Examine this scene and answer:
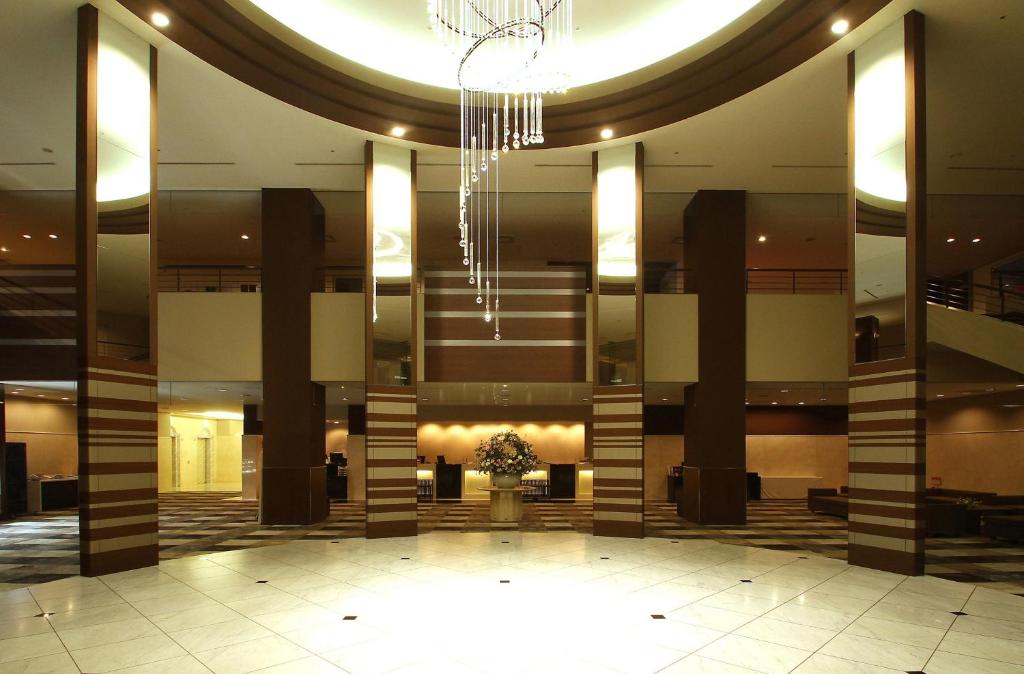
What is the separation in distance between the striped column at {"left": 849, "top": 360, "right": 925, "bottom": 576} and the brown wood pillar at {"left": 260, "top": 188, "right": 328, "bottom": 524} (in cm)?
866

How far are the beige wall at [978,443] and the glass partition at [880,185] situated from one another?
35.3ft

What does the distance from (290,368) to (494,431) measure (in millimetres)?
7888

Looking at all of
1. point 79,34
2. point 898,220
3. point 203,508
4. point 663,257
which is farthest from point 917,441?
point 203,508

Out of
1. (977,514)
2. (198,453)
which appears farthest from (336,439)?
(977,514)

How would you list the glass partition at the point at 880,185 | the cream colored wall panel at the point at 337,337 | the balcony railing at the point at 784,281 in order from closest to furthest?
the glass partition at the point at 880,185
the cream colored wall panel at the point at 337,337
the balcony railing at the point at 784,281

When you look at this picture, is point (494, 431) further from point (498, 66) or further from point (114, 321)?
point (114, 321)

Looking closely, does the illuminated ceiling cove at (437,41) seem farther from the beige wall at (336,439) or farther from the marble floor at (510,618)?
the beige wall at (336,439)

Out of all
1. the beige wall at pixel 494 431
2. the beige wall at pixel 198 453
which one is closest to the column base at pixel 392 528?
the beige wall at pixel 494 431

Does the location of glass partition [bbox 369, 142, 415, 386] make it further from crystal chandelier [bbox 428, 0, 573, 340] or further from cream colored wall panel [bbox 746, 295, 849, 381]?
cream colored wall panel [bbox 746, 295, 849, 381]

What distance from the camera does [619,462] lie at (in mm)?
10578

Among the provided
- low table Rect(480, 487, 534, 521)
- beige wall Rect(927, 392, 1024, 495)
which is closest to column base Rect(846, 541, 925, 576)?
low table Rect(480, 487, 534, 521)

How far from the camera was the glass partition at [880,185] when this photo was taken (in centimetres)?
758

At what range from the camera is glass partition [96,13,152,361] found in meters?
7.27

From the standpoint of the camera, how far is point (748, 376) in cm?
1269
